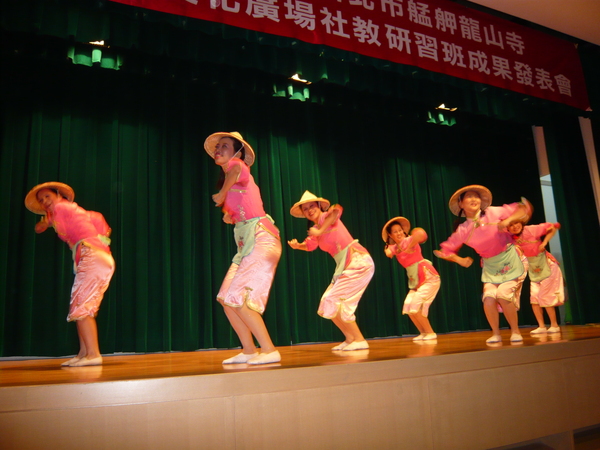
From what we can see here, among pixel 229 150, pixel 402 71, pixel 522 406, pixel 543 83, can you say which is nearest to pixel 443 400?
pixel 522 406

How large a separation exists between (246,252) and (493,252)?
2505 millimetres

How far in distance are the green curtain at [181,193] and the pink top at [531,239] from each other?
229cm

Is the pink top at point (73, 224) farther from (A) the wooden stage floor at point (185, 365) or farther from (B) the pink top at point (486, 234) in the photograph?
(B) the pink top at point (486, 234)

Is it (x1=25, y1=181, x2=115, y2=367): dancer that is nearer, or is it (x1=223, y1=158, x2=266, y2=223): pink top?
(x1=223, y1=158, x2=266, y2=223): pink top

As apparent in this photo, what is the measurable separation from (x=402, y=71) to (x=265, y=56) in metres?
1.73

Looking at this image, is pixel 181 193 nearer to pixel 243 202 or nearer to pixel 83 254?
pixel 83 254


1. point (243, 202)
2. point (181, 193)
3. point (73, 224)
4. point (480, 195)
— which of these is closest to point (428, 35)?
point (480, 195)

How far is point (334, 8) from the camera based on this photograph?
5.74 m

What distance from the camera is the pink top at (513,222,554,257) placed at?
625 centimetres

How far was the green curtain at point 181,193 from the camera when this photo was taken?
5918 millimetres

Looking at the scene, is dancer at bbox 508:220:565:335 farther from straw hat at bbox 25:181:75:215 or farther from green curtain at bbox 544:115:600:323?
straw hat at bbox 25:181:75:215

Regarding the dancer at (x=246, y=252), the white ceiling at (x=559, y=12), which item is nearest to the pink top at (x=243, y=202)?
the dancer at (x=246, y=252)

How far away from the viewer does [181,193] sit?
6.77 metres


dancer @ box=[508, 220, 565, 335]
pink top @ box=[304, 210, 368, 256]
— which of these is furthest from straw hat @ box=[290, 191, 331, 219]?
dancer @ box=[508, 220, 565, 335]
